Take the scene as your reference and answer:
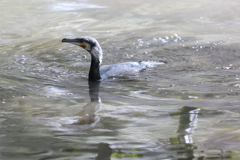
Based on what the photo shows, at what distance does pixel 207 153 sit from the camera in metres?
3.43

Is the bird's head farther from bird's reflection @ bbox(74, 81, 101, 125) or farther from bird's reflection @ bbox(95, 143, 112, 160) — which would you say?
bird's reflection @ bbox(95, 143, 112, 160)

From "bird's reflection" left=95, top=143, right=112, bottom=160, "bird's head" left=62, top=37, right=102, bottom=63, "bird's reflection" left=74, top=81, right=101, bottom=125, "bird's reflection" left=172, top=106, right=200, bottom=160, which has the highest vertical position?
"bird's head" left=62, top=37, right=102, bottom=63

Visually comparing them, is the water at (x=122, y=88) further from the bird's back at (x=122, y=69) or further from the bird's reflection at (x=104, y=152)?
the bird's back at (x=122, y=69)

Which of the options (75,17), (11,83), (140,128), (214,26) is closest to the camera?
(140,128)

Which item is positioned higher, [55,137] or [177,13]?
[177,13]

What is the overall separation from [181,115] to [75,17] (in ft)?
25.5

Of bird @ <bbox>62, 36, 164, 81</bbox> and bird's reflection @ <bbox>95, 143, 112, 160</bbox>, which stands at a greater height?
bird @ <bbox>62, 36, 164, 81</bbox>

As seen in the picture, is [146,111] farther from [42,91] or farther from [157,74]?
[157,74]

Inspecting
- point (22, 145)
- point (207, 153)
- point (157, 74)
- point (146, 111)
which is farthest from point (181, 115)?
point (157, 74)

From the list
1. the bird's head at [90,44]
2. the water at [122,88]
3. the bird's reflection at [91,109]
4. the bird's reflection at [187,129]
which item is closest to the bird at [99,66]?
the bird's head at [90,44]

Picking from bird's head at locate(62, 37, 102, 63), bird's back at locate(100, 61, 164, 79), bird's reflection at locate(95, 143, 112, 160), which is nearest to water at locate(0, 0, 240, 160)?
bird's reflection at locate(95, 143, 112, 160)

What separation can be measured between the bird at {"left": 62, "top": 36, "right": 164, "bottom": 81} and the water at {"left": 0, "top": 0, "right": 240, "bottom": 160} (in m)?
0.20

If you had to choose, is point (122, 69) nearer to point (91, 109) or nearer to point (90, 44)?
point (90, 44)

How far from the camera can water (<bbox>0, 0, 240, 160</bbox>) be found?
3668 mm
